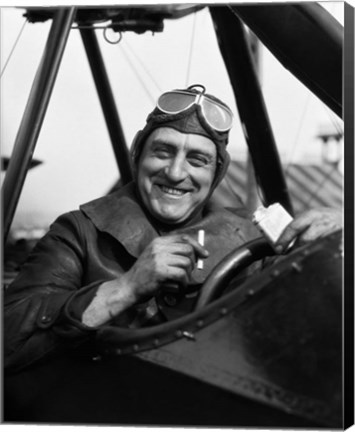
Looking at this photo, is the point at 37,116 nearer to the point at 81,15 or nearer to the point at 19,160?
the point at 19,160

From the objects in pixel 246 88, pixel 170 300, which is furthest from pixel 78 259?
pixel 246 88

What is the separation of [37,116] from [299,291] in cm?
93

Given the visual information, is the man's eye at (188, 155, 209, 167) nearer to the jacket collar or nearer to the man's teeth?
the man's teeth

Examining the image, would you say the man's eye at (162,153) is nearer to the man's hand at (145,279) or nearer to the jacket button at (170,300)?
the man's hand at (145,279)

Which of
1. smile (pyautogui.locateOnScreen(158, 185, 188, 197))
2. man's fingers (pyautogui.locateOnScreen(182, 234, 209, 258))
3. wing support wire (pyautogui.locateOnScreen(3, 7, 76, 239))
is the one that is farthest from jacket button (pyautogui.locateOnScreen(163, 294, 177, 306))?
wing support wire (pyautogui.locateOnScreen(3, 7, 76, 239))

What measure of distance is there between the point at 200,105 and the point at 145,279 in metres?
0.45

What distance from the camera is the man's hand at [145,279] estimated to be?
6.93ft

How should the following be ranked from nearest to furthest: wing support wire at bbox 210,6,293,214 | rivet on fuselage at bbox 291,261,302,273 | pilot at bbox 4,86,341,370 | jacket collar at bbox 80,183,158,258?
rivet on fuselage at bbox 291,261,302,273, pilot at bbox 4,86,341,370, jacket collar at bbox 80,183,158,258, wing support wire at bbox 210,6,293,214

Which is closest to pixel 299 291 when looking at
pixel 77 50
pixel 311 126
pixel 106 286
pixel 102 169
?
pixel 106 286

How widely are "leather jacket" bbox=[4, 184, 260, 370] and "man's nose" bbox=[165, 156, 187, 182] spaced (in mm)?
122

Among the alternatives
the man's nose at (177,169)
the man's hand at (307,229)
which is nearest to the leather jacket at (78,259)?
the man's nose at (177,169)

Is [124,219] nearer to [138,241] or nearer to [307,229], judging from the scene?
[138,241]

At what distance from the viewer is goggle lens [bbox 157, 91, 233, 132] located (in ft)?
7.49

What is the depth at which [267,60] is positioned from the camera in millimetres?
2508
